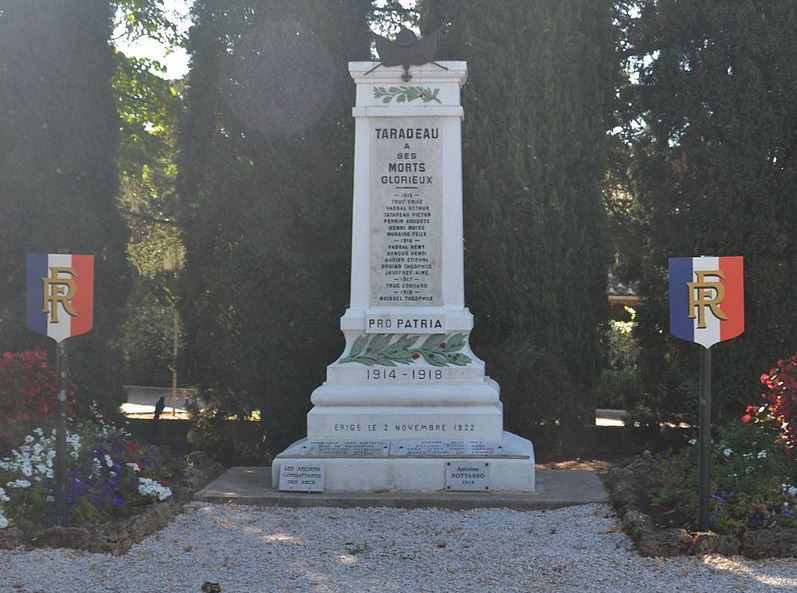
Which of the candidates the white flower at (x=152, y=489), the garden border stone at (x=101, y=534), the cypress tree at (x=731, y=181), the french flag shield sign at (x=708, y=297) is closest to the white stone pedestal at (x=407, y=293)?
the white flower at (x=152, y=489)

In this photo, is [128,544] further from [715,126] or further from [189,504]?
[715,126]

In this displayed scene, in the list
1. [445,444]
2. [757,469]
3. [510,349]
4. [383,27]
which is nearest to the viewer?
[757,469]

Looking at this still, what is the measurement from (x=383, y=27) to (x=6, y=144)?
210 inches

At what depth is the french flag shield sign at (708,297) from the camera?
6.04m

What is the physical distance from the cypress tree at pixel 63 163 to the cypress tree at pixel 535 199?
367 cm

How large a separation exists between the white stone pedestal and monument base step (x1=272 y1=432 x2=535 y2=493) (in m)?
0.20

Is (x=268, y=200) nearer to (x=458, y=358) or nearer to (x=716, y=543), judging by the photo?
(x=458, y=358)

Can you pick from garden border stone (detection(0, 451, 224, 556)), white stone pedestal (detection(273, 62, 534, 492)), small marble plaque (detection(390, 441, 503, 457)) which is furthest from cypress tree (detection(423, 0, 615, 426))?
garden border stone (detection(0, 451, 224, 556))

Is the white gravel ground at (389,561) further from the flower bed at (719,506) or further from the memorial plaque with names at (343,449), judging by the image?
the memorial plaque with names at (343,449)

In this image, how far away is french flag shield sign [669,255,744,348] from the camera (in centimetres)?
604

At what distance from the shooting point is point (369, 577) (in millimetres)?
5562

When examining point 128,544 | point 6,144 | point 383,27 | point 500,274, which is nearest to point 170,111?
point 383,27

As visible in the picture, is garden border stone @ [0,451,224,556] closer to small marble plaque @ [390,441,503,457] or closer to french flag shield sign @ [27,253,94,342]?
french flag shield sign @ [27,253,94,342]

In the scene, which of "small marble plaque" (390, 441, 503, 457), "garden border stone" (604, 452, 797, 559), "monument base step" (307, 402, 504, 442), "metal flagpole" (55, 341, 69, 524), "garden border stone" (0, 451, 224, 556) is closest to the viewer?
"garden border stone" (604, 452, 797, 559)
